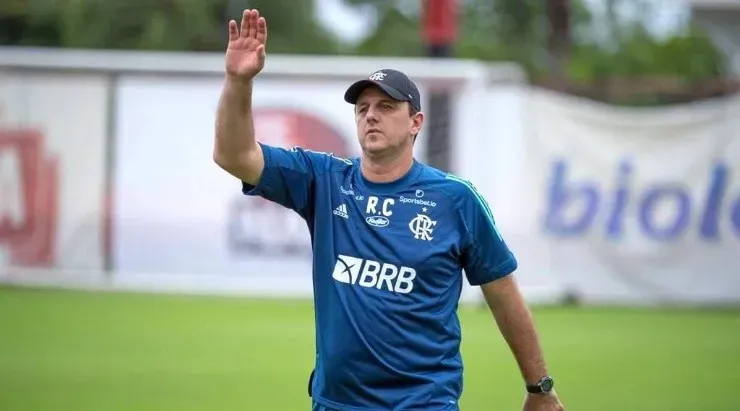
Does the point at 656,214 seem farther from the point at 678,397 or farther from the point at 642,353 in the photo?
the point at 678,397

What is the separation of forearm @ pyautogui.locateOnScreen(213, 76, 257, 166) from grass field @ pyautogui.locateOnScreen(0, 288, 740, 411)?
15.8 feet

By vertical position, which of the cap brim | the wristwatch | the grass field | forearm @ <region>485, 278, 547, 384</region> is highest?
the cap brim

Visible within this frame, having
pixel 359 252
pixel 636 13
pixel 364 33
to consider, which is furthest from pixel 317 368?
pixel 636 13

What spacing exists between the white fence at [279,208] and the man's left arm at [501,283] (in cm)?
1275

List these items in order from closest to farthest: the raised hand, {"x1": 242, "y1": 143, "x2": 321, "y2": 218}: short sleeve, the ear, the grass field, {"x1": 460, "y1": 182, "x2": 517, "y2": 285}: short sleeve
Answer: the raised hand, {"x1": 242, "y1": 143, "x2": 321, "y2": 218}: short sleeve, {"x1": 460, "y1": 182, "x2": 517, "y2": 285}: short sleeve, the ear, the grass field

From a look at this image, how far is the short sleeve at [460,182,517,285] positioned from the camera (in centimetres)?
610

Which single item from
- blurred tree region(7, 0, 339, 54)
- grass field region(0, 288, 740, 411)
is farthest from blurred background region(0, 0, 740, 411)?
blurred tree region(7, 0, 339, 54)

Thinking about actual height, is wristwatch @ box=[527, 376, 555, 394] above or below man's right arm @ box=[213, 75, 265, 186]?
below

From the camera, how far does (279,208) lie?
19078mm

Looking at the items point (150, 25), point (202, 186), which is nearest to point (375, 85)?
point (202, 186)

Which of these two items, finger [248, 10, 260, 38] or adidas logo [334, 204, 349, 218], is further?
adidas logo [334, 204, 349, 218]

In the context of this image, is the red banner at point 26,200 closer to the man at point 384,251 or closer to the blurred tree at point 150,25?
the man at point 384,251

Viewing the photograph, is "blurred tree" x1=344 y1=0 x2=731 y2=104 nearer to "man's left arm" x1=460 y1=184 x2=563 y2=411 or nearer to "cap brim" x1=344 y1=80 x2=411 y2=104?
"man's left arm" x1=460 y1=184 x2=563 y2=411

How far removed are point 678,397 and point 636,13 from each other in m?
35.1
